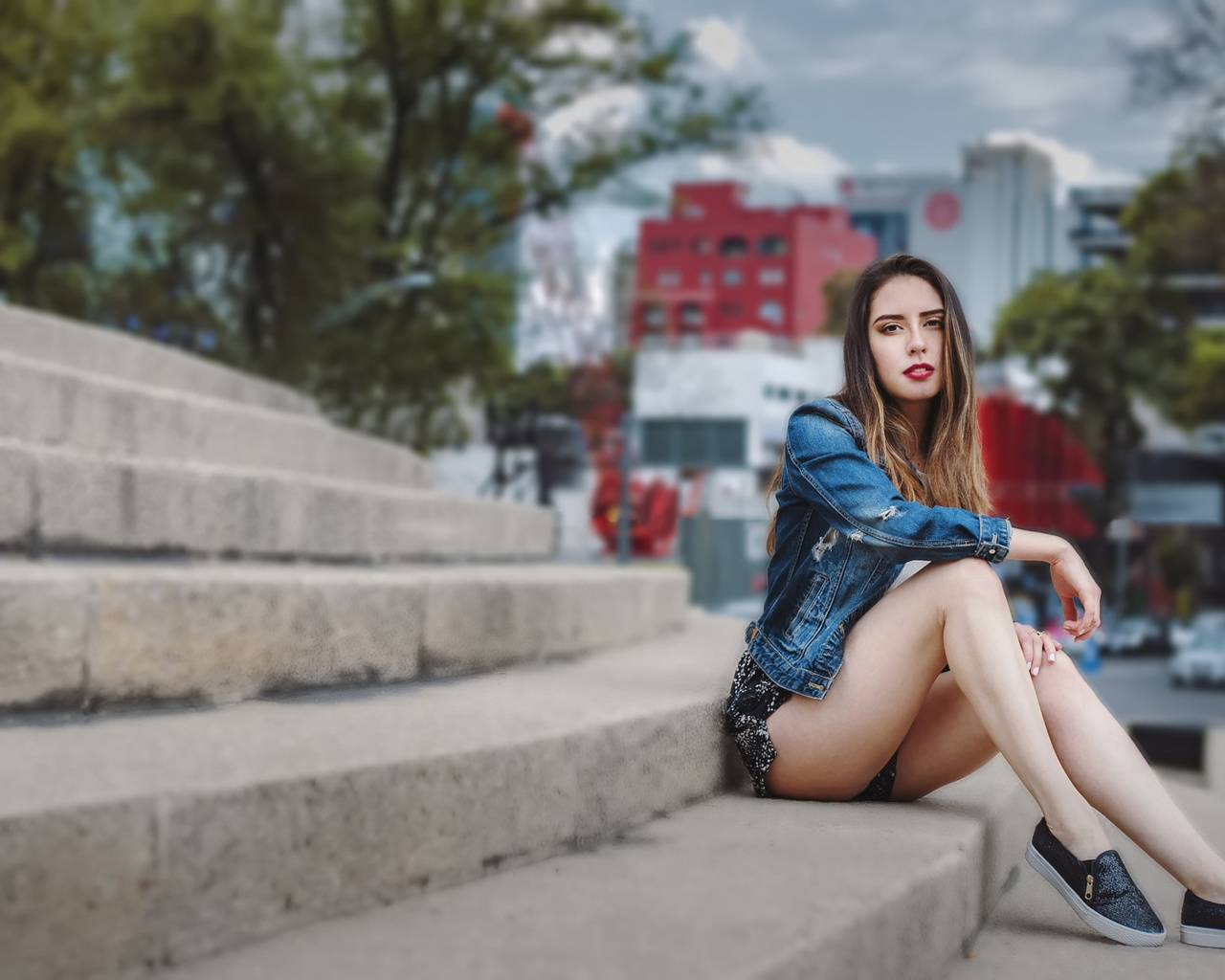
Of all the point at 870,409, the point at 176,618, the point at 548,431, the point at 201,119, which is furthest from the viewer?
the point at 548,431

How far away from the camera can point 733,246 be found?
7144 cm

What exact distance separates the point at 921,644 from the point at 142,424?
9.68 feet

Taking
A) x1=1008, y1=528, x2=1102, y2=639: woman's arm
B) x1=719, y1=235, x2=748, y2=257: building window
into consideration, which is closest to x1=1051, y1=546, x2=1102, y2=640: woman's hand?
x1=1008, y1=528, x2=1102, y2=639: woman's arm

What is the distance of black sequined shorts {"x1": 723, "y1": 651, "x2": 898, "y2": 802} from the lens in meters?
2.90

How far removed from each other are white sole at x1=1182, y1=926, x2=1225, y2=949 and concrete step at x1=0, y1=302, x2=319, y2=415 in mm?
4118

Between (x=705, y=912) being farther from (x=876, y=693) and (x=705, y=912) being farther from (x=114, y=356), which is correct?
(x=114, y=356)

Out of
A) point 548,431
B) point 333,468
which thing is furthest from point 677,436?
point 333,468

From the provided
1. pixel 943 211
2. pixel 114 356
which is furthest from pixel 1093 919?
pixel 943 211

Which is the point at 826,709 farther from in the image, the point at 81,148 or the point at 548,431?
the point at 548,431

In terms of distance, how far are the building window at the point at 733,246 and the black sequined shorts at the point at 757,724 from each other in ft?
229

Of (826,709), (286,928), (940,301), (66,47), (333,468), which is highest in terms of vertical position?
(66,47)

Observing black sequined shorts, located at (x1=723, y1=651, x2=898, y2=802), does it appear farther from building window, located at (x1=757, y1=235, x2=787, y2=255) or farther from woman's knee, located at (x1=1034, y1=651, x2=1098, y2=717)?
building window, located at (x1=757, y1=235, x2=787, y2=255)

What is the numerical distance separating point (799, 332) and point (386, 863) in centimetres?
6658

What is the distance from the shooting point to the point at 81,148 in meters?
15.1
